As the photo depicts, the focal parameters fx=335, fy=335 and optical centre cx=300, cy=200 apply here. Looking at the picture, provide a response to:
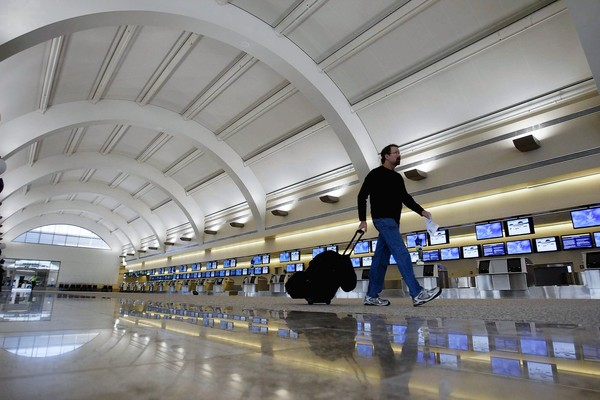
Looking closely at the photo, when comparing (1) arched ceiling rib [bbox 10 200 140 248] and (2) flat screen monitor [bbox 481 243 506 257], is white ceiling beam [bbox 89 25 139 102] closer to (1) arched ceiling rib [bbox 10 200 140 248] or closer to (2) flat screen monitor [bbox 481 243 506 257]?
(2) flat screen monitor [bbox 481 243 506 257]

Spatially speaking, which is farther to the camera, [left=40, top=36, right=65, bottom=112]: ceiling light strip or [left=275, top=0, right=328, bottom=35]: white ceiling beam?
[left=40, top=36, right=65, bottom=112]: ceiling light strip

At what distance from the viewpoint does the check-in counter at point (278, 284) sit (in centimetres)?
1664

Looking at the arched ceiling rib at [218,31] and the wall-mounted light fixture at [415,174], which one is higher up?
the arched ceiling rib at [218,31]

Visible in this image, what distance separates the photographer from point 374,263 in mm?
4148

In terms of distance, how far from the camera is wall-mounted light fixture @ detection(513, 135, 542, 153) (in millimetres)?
8906

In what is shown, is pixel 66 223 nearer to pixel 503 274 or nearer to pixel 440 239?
pixel 440 239

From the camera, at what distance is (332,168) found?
1428 cm

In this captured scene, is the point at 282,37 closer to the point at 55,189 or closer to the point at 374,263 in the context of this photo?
the point at 374,263

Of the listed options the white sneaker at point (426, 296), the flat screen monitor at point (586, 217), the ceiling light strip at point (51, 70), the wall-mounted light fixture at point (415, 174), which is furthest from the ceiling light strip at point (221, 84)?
the flat screen monitor at point (586, 217)

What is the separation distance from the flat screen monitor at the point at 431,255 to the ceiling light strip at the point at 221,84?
28.8 ft

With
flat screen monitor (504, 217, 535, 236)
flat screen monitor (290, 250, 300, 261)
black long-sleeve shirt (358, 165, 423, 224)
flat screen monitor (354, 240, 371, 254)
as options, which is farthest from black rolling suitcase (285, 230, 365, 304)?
flat screen monitor (290, 250, 300, 261)

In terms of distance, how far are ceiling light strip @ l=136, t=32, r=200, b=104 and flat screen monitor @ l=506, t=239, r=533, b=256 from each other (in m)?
11.4

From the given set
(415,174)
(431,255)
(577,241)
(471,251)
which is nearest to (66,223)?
(415,174)

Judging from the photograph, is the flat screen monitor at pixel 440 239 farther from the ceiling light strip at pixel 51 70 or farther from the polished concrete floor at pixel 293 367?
the ceiling light strip at pixel 51 70
